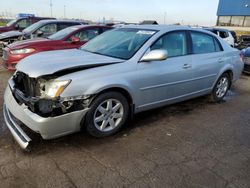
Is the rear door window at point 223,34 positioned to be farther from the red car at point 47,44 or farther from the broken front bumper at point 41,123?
the broken front bumper at point 41,123

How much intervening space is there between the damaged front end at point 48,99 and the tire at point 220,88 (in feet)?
10.7

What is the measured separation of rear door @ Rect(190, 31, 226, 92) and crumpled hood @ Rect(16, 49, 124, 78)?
1.75 m

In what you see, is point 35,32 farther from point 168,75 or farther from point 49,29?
point 168,75

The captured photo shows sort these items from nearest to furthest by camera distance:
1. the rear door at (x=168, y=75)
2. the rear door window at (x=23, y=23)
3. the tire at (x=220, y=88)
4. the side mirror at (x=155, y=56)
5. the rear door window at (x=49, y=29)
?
the side mirror at (x=155, y=56) → the rear door at (x=168, y=75) → the tire at (x=220, y=88) → the rear door window at (x=49, y=29) → the rear door window at (x=23, y=23)

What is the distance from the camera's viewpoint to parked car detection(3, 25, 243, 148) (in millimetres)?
2973

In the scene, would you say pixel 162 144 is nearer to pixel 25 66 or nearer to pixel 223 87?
pixel 25 66

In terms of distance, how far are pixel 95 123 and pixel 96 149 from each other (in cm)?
36

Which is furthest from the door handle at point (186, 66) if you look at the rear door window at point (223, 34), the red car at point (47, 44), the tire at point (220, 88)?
A: the rear door window at point (223, 34)

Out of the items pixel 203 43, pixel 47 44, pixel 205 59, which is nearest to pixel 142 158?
pixel 205 59

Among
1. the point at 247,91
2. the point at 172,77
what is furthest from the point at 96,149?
the point at 247,91

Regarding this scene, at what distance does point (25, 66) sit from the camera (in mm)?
3379

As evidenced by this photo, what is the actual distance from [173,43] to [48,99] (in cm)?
242

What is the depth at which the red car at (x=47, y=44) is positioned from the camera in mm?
6264

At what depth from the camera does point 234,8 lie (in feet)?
124
